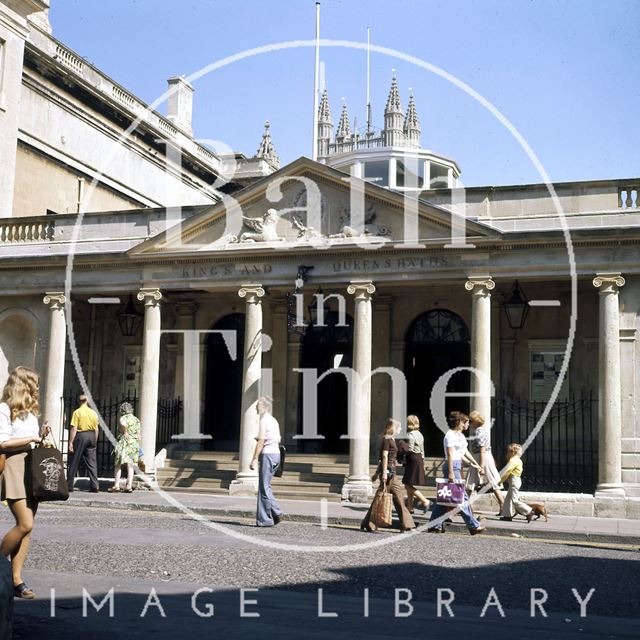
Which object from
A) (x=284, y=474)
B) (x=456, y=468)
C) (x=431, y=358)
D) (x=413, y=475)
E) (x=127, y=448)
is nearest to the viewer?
(x=456, y=468)

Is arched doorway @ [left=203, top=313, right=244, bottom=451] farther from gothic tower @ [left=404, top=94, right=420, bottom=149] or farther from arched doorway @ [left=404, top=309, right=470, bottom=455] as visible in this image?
gothic tower @ [left=404, top=94, right=420, bottom=149]

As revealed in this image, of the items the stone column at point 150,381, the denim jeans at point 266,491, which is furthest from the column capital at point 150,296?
the denim jeans at point 266,491

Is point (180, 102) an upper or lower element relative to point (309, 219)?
upper

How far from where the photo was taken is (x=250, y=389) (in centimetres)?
2062

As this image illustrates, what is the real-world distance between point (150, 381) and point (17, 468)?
14.4 meters

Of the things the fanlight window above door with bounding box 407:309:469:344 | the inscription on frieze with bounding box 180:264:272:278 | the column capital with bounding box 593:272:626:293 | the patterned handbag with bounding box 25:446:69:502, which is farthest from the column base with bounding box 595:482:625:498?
the patterned handbag with bounding box 25:446:69:502

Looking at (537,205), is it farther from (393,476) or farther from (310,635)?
(310,635)

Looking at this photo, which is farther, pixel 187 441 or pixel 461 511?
pixel 187 441

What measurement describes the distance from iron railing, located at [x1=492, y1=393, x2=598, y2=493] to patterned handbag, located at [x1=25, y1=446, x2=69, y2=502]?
14248mm

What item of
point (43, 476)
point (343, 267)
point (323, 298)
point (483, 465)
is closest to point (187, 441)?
point (323, 298)

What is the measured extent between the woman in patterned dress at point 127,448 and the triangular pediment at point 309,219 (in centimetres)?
407

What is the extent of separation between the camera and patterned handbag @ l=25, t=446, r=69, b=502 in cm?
714

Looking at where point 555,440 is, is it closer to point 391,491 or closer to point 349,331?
point 349,331

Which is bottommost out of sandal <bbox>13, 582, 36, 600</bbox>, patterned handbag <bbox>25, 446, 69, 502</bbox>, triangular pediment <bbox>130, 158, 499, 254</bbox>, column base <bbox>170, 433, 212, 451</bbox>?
sandal <bbox>13, 582, 36, 600</bbox>
